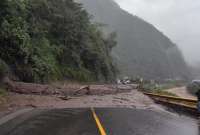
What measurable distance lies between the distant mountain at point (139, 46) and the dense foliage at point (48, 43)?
92.5 meters

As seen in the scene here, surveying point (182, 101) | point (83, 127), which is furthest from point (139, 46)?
point (83, 127)

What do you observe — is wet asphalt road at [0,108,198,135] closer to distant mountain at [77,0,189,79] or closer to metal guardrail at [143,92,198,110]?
metal guardrail at [143,92,198,110]

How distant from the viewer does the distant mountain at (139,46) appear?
147125 millimetres

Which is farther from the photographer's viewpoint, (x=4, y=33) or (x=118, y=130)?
(x=4, y=33)

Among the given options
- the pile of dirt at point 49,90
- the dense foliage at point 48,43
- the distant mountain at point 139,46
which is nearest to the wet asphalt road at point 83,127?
the pile of dirt at point 49,90

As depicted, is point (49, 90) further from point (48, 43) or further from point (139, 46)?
point (139, 46)

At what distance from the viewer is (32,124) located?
30.7 feet

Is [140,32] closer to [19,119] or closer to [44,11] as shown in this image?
[44,11]

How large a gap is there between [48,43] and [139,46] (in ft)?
480

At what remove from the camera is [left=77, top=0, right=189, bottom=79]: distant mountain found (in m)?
147

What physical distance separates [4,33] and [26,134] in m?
14.2

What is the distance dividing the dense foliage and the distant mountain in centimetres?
9250

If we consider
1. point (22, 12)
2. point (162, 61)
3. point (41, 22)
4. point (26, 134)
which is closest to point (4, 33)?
point (22, 12)

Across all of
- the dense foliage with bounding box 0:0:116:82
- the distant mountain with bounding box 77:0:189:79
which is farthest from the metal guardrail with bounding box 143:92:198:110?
the distant mountain with bounding box 77:0:189:79
